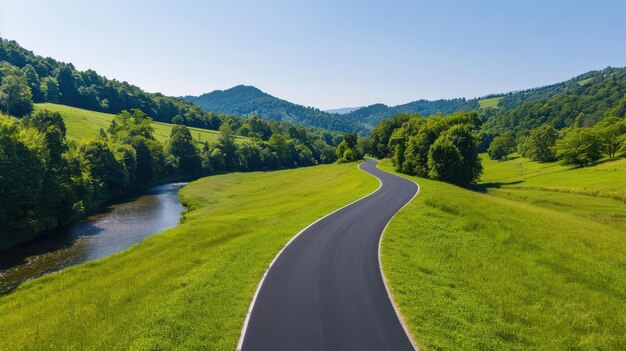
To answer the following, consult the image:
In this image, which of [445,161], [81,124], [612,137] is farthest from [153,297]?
[81,124]

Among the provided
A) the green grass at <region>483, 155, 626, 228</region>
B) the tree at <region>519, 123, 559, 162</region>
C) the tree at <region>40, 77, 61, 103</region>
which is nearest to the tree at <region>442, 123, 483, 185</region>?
the green grass at <region>483, 155, 626, 228</region>

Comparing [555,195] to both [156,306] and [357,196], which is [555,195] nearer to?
[357,196]

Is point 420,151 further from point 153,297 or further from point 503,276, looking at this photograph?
point 153,297

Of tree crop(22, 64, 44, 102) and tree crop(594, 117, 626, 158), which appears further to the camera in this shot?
tree crop(22, 64, 44, 102)

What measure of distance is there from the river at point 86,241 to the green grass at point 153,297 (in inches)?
295

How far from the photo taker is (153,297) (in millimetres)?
17812

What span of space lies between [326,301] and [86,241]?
39194mm

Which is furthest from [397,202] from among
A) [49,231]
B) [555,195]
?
[49,231]

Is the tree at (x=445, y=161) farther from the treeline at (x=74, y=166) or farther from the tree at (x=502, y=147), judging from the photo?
the tree at (x=502, y=147)

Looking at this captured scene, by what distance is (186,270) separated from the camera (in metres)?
22.0

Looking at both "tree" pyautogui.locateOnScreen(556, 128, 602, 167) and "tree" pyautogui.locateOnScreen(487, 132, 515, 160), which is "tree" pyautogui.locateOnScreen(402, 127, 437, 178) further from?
"tree" pyautogui.locateOnScreen(487, 132, 515, 160)

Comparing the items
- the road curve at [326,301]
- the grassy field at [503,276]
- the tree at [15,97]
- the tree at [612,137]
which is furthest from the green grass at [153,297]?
the tree at [15,97]

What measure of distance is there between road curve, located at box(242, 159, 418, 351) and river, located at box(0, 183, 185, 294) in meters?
24.2

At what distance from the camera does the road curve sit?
13492mm
